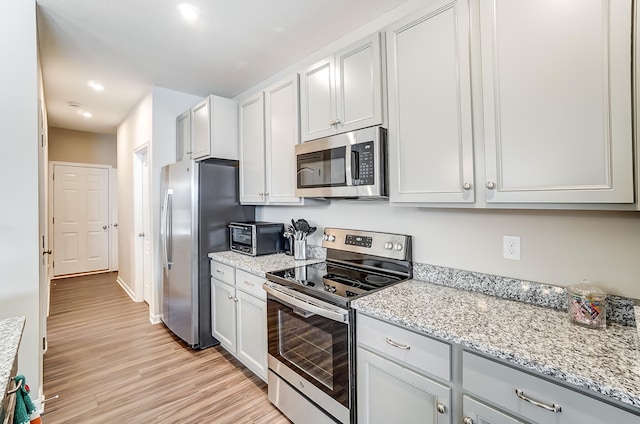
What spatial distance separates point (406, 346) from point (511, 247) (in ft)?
2.46

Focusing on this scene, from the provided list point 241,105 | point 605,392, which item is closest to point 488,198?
point 605,392

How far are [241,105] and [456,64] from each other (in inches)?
82.7

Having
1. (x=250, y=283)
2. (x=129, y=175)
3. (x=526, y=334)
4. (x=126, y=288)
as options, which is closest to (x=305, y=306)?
(x=250, y=283)

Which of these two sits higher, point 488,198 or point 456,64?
point 456,64

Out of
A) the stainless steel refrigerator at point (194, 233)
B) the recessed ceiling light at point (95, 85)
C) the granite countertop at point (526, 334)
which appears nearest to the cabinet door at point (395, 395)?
the granite countertop at point (526, 334)

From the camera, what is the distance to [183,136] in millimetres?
3432

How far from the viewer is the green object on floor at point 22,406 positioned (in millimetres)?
893

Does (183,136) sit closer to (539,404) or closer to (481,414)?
(481,414)

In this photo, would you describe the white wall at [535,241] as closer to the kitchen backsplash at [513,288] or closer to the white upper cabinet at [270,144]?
the kitchen backsplash at [513,288]

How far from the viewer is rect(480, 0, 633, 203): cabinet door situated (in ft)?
3.31

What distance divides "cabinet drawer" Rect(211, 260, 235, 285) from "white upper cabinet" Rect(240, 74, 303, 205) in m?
0.62

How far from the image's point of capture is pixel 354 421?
1.49m

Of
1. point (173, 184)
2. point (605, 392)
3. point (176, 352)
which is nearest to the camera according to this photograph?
point (605, 392)

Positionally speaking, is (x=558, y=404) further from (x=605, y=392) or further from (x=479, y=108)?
(x=479, y=108)
